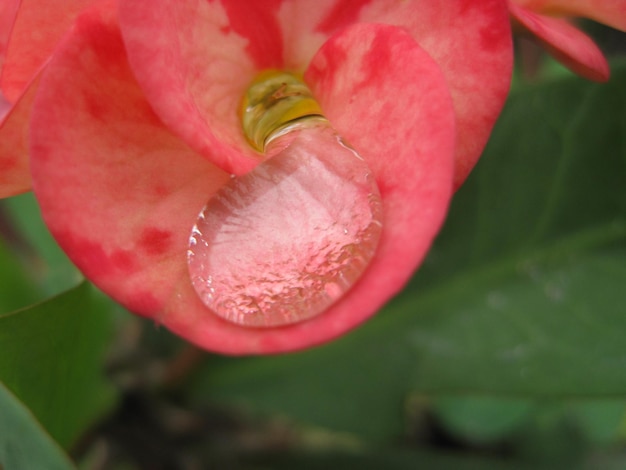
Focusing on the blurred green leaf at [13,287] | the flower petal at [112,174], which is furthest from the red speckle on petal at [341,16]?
the blurred green leaf at [13,287]

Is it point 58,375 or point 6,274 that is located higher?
point 58,375

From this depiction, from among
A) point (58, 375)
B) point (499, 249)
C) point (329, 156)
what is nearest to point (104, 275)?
point (329, 156)

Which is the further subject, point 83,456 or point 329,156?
point 83,456

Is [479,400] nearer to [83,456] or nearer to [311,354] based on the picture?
[311,354]

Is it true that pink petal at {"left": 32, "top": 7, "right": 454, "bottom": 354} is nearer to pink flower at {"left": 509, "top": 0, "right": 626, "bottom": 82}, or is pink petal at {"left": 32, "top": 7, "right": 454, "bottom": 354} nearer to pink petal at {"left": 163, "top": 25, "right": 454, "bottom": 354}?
pink petal at {"left": 163, "top": 25, "right": 454, "bottom": 354}

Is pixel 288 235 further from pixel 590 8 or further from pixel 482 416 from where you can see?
pixel 482 416
